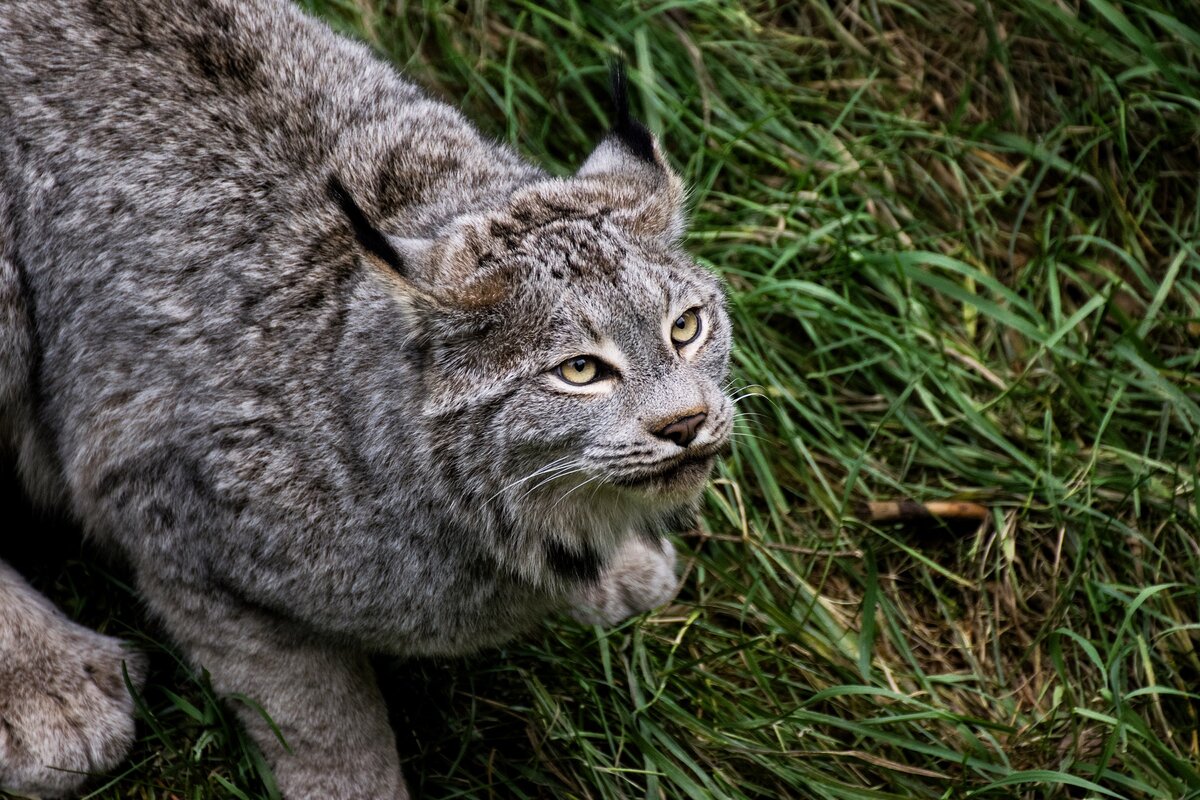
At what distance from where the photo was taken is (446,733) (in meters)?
4.60

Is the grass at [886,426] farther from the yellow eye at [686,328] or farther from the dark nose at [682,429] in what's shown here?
the dark nose at [682,429]

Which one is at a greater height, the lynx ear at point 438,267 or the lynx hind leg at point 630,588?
the lynx ear at point 438,267

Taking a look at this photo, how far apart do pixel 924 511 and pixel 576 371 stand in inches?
84.4

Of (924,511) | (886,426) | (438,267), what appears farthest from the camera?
(886,426)

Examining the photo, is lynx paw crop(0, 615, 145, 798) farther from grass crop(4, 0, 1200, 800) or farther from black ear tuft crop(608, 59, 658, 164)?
black ear tuft crop(608, 59, 658, 164)

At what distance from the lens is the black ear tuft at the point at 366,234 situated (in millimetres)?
3473

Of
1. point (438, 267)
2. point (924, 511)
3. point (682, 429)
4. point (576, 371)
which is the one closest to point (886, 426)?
point (924, 511)

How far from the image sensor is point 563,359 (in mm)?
3572

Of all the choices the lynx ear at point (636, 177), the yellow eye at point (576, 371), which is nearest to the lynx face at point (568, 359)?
the yellow eye at point (576, 371)

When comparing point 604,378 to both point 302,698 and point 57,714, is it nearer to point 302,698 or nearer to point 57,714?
point 302,698

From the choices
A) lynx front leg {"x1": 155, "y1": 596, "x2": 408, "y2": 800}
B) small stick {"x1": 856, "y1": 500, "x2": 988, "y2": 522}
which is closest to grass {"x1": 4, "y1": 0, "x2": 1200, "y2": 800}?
small stick {"x1": 856, "y1": 500, "x2": 988, "y2": 522}

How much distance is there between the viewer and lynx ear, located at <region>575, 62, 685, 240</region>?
392 cm

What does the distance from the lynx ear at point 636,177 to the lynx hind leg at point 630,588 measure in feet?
4.18

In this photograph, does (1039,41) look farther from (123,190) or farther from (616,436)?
(123,190)
